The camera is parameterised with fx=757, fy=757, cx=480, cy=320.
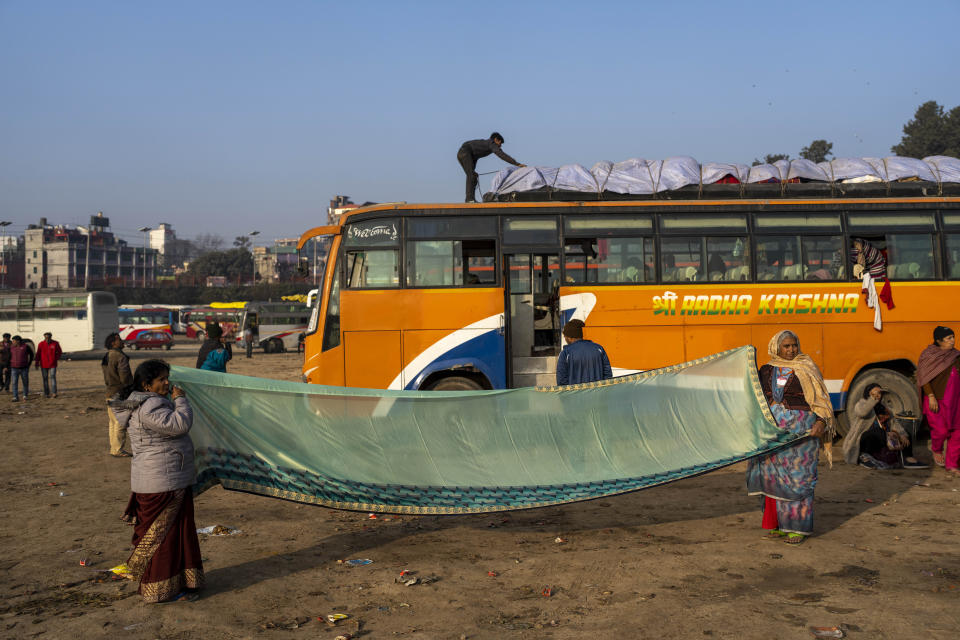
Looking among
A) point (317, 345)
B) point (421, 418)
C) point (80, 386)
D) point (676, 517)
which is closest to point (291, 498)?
point (421, 418)

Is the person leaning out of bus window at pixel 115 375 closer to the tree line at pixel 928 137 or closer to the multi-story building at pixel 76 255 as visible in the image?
the tree line at pixel 928 137

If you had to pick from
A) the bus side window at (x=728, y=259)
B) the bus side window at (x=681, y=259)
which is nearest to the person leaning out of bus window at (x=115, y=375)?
the bus side window at (x=681, y=259)

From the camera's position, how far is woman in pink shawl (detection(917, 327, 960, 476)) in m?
9.96

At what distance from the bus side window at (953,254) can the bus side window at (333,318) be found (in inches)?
382

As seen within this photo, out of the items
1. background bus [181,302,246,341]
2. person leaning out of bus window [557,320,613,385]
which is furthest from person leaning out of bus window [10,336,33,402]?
background bus [181,302,246,341]

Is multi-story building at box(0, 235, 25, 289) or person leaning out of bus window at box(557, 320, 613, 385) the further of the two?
multi-story building at box(0, 235, 25, 289)

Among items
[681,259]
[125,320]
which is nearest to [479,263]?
[681,259]

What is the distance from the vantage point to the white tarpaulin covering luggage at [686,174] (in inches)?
490

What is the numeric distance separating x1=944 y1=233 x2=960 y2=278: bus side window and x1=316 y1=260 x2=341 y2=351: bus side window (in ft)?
31.9

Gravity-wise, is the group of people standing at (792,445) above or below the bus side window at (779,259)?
below

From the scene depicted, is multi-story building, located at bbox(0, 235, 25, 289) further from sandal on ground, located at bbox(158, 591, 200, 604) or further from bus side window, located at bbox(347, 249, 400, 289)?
sandal on ground, located at bbox(158, 591, 200, 604)

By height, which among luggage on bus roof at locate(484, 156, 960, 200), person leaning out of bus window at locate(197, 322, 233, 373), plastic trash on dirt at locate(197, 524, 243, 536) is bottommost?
plastic trash on dirt at locate(197, 524, 243, 536)

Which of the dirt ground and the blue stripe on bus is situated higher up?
the blue stripe on bus

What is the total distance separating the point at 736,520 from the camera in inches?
309
